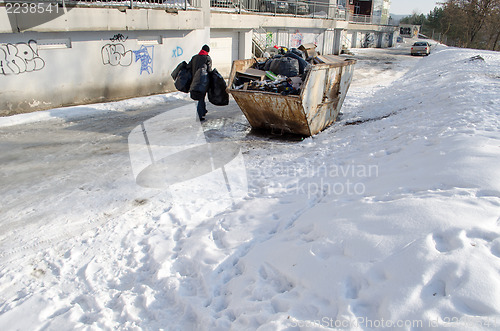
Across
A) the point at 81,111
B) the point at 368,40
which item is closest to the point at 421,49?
the point at 368,40

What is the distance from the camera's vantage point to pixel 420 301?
8.00 ft

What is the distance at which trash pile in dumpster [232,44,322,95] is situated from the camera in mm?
7633

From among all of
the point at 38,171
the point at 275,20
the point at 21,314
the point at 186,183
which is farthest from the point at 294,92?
the point at 275,20

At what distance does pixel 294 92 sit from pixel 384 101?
4.43 m

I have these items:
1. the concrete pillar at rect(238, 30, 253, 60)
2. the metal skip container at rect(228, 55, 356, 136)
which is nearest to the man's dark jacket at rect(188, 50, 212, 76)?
the metal skip container at rect(228, 55, 356, 136)

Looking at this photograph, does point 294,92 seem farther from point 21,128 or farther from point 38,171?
point 21,128

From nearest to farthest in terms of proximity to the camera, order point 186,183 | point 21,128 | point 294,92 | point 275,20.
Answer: point 186,183 < point 294,92 < point 21,128 < point 275,20

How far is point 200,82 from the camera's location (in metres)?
8.33

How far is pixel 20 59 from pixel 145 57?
409 cm

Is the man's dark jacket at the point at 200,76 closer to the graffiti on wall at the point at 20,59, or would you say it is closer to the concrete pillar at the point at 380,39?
the graffiti on wall at the point at 20,59

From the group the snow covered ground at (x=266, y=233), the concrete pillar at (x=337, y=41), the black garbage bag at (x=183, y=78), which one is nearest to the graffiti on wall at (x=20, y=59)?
the snow covered ground at (x=266, y=233)

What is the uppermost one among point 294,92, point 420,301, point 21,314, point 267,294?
point 294,92

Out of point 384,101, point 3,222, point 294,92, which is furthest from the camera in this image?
point 384,101

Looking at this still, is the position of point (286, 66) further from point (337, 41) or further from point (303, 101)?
point (337, 41)
